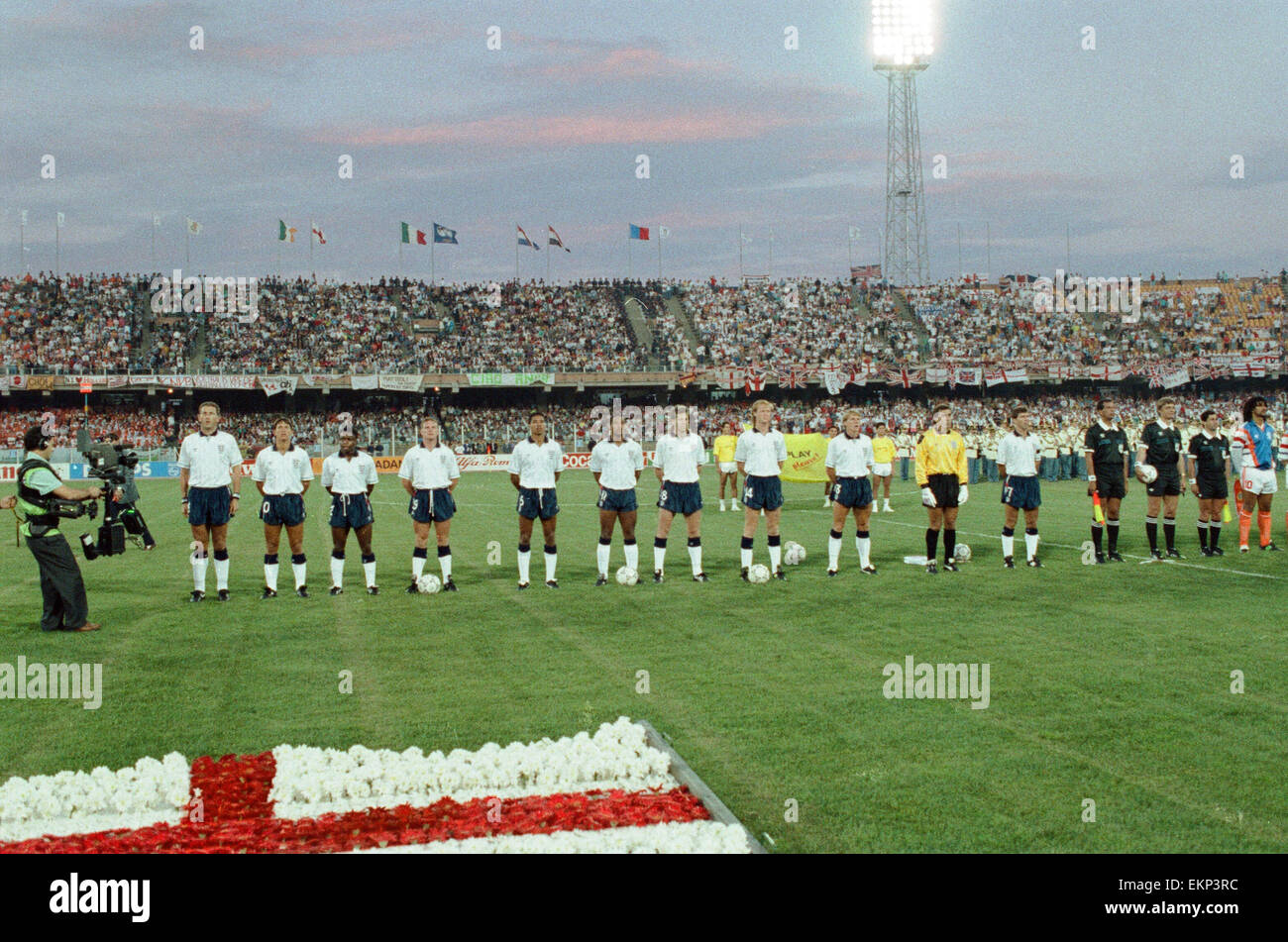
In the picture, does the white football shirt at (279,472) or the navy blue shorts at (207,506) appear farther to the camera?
the white football shirt at (279,472)

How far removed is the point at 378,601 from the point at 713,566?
5.38 meters

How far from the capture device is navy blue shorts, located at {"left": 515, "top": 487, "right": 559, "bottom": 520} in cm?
1488

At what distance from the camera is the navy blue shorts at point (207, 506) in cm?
1384

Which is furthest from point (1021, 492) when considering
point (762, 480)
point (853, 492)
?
point (762, 480)

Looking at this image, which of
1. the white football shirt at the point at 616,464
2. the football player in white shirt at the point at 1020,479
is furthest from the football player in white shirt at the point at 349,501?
the football player in white shirt at the point at 1020,479

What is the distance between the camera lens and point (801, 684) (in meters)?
9.19

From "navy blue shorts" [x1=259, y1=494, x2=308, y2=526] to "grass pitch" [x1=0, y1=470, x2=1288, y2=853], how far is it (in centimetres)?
108

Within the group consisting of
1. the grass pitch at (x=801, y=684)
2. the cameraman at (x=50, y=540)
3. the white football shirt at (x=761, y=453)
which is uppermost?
the white football shirt at (x=761, y=453)

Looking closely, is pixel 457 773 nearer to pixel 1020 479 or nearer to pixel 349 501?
pixel 349 501

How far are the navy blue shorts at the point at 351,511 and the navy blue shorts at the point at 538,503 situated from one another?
6.90 ft

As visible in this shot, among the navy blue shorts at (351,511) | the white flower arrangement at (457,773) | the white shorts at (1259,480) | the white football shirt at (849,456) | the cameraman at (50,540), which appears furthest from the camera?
the white shorts at (1259,480)

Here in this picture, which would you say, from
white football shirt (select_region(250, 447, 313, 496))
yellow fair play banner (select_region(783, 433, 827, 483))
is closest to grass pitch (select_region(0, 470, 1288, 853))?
white football shirt (select_region(250, 447, 313, 496))

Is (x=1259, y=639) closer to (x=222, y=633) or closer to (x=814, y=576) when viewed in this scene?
(x=814, y=576)

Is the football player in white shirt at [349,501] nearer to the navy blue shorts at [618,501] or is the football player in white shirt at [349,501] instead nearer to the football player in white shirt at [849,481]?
the navy blue shorts at [618,501]
